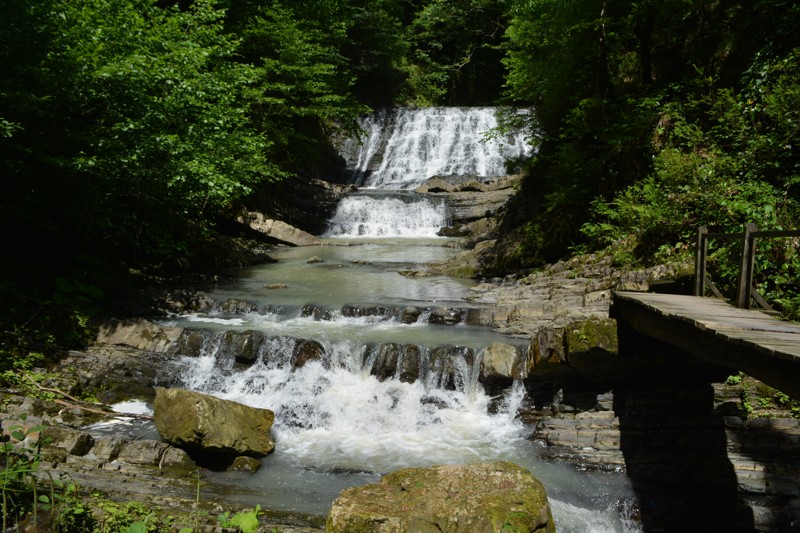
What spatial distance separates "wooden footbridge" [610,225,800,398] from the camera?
10.7ft

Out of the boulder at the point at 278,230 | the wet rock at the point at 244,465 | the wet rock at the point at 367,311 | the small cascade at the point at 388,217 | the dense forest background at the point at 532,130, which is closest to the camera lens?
the wet rock at the point at 244,465

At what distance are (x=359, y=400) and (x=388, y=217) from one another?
52.2 feet

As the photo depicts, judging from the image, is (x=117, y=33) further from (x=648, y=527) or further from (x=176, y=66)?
(x=648, y=527)

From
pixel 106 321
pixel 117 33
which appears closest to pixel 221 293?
pixel 106 321

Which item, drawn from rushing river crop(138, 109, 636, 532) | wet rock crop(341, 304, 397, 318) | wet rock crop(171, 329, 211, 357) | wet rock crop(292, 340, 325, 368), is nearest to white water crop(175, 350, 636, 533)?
rushing river crop(138, 109, 636, 532)

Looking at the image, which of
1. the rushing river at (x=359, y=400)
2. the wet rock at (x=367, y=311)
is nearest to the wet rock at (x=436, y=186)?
the rushing river at (x=359, y=400)

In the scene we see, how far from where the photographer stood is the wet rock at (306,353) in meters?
8.48

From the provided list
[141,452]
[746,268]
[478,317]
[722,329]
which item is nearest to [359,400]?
[141,452]

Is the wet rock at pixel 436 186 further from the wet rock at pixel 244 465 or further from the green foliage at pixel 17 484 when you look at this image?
the green foliage at pixel 17 484

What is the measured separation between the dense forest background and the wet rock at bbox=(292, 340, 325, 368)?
3419 mm

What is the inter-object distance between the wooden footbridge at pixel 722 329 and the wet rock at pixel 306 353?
464 cm

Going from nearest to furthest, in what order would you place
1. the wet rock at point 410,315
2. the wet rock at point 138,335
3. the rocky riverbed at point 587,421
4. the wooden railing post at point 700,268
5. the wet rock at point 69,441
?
the rocky riverbed at point 587,421 < the wet rock at point 69,441 < the wooden railing post at point 700,268 < the wet rock at point 138,335 < the wet rock at point 410,315

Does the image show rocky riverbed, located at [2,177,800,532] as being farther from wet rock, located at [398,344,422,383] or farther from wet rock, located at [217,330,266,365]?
wet rock, located at [398,344,422,383]

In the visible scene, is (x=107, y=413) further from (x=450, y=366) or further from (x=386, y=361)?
Answer: (x=450, y=366)
